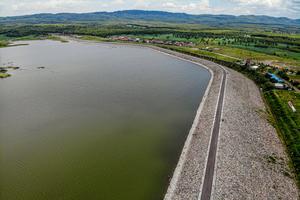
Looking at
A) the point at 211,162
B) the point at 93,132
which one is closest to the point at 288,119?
the point at 211,162

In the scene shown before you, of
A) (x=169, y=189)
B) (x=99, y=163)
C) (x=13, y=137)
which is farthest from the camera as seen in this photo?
(x=13, y=137)

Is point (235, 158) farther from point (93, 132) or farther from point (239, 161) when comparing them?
point (93, 132)

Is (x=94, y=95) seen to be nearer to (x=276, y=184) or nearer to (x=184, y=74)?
(x=184, y=74)

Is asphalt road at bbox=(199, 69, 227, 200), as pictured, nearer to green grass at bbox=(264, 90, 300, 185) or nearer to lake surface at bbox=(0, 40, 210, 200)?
lake surface at bbox=(0, 40, 210, 200)

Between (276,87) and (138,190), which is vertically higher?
(276,87)

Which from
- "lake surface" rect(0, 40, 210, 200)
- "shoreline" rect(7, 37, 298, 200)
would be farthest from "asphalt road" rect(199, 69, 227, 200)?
"lake surface" rect(0, 40, 210, 200)

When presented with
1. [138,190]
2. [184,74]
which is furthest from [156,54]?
[138,190]

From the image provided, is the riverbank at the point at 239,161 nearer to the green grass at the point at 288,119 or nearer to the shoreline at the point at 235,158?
the shoreline at the point at 235,158

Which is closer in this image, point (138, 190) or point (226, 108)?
point (138, 190)
